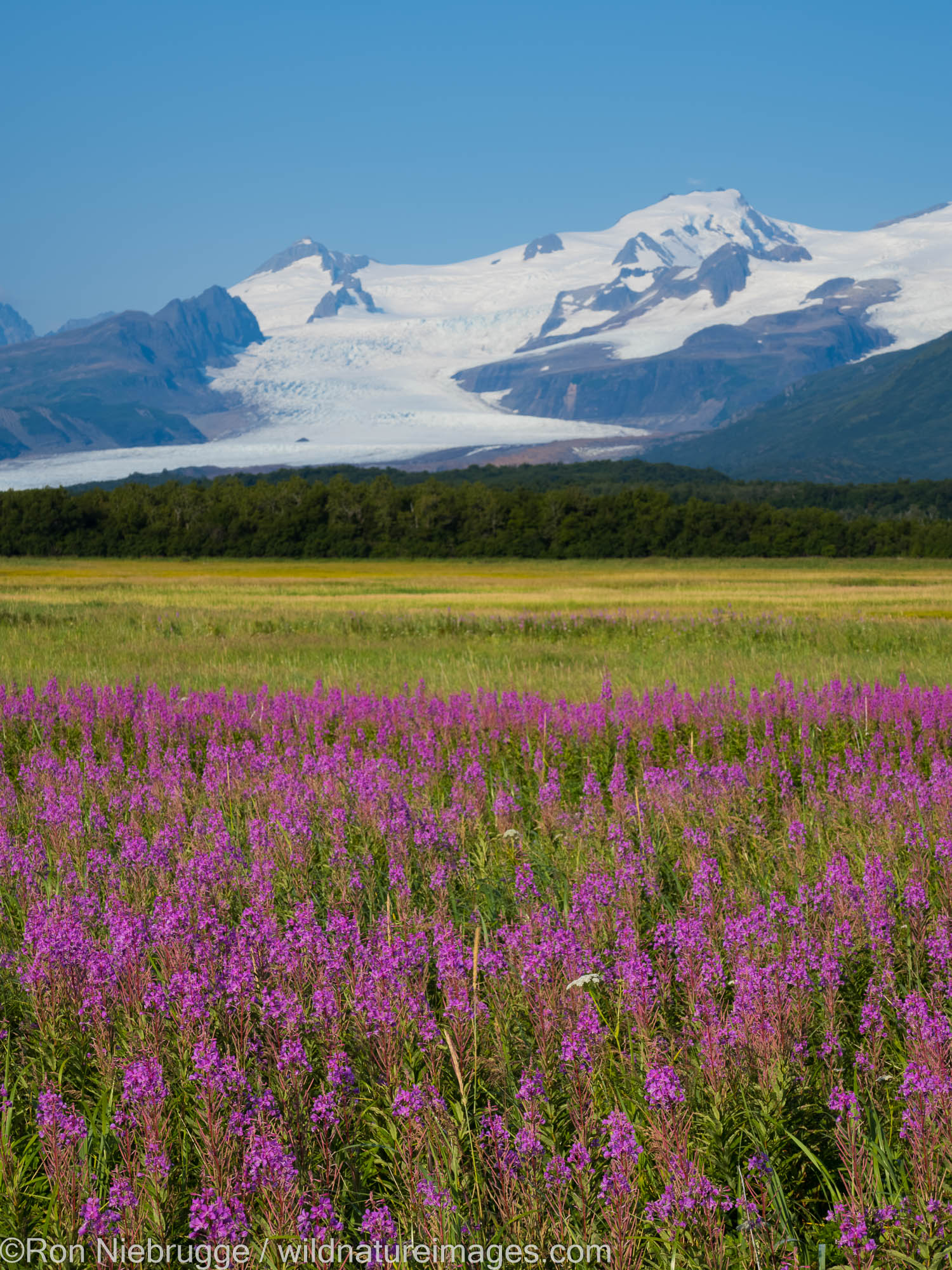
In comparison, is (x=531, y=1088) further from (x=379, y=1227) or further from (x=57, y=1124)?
(x=57, y=1124)

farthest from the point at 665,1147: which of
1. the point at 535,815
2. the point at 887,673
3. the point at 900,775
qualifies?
the point at 887,673

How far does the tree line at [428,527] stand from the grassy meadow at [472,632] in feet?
160

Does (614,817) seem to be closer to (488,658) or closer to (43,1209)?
(43,1209)

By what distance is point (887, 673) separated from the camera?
21.0 m

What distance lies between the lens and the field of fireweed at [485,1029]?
3496 mm

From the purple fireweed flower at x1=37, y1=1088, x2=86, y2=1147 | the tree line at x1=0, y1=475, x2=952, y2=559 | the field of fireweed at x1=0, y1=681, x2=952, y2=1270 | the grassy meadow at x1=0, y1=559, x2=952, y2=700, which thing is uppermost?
the tree line at x1=0, y1=475, x2=952, y2=559

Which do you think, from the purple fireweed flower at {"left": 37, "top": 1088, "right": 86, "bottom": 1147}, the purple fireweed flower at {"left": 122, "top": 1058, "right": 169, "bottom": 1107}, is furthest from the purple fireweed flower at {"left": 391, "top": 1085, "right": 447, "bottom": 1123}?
the purple fireweed flower at {"left": 37, "top": 1088, "right": 86, "bottom": 1147}

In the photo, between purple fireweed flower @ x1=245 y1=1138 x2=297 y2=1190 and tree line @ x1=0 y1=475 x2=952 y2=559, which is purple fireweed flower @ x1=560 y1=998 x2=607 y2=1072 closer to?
purple fireweed flower @ x1=245 y1=1138 x2=297 y2=1190

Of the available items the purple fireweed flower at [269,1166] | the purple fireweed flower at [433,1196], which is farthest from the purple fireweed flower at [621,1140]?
the purple fireweed flower at [269,1166]

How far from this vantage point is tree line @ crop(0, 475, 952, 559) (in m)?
122

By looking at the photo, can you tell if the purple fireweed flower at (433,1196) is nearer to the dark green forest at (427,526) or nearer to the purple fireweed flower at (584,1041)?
the purple fireweed flower at (584,1041)

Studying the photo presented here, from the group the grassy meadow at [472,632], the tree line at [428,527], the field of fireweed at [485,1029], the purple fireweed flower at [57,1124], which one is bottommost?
the grassy meadow at [472,632]

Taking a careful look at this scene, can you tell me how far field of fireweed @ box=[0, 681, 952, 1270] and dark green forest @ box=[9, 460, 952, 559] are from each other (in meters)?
114

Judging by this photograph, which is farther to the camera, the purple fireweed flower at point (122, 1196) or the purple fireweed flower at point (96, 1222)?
the purple fireweed flower at point (122, 1196)
